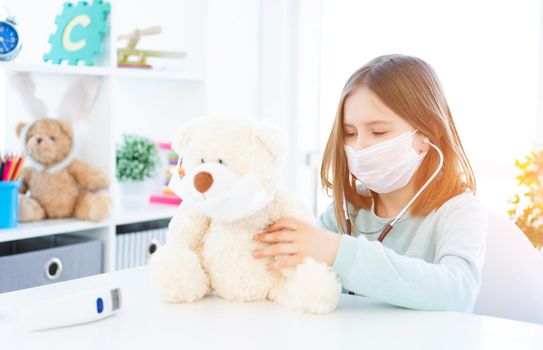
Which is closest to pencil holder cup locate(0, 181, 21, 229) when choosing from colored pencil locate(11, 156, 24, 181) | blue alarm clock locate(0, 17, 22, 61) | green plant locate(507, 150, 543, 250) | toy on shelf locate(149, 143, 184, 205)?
colored pencil locate(11, 156, 24, 181)

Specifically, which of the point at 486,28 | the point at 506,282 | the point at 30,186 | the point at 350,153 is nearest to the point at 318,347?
the point at 350,153

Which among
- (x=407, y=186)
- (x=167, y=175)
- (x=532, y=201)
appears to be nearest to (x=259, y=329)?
(x=407, y=186)

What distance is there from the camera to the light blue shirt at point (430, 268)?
34.8 inches

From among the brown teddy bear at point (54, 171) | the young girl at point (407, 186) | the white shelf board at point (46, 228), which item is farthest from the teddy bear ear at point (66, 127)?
the young girl at point (407, 186)

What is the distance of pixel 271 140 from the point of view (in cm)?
87

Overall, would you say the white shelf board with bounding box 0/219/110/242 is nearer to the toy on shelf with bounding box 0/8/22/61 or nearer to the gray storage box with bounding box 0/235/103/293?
the gray storage box with bounding box 0/235/103/293

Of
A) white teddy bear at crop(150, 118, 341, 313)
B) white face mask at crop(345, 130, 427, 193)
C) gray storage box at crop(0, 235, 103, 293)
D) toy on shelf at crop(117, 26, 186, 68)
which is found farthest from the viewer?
toy on shelf at crop(117, 26, 186, 68)

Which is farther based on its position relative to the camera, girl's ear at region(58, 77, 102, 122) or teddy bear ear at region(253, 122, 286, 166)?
girl's ear at region(58, 77, 102, 122)

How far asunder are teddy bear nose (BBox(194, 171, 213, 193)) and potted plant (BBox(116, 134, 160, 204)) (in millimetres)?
1259

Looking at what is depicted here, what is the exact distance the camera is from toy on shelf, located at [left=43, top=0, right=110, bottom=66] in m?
1.79

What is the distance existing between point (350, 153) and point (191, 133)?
37 centimetres

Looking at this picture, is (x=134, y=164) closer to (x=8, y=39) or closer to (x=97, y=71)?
(x=97, y=71)

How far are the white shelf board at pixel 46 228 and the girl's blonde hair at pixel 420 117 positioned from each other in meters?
0.80

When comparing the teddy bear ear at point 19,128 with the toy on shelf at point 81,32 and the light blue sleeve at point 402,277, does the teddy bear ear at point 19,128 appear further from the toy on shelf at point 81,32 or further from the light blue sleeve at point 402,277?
the light blue sleeve at point 402,277
